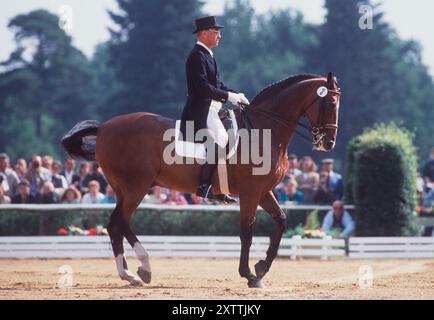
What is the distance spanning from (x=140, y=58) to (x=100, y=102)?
7.84 metres

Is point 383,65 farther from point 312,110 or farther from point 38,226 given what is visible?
point 312,110

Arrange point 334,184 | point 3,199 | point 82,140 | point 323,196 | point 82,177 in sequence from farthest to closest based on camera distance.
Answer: point 82,177 < point 334,184 < point 323,196 < point 3,199 < point 82,140

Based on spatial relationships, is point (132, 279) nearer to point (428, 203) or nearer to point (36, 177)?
point (36, 177)

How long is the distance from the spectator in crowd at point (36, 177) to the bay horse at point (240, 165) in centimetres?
779

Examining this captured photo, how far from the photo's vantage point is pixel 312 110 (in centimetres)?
1273

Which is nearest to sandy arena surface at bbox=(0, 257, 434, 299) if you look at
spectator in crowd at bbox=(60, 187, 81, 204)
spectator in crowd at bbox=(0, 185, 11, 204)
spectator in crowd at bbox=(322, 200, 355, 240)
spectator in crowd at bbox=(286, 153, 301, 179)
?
spectator in crowd at bbox=(322, 200, 355, 240)

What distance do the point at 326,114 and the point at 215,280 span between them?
2.71 meters

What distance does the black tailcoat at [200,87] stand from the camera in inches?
483

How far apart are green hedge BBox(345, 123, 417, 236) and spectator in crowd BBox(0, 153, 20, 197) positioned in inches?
255

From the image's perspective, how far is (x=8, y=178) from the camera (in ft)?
68.8

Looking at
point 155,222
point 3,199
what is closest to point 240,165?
point 155,222

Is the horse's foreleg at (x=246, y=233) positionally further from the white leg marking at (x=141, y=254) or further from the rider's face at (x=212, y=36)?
the rider's face at (x=212, y=36)
